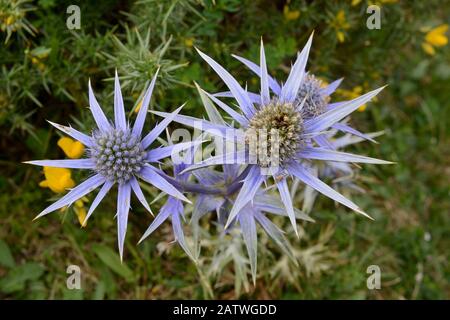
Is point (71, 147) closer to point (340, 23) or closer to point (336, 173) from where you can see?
point (336, 173)

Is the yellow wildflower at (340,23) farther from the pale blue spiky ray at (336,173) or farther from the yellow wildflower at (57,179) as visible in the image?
the yellow wildflower at (57,179)

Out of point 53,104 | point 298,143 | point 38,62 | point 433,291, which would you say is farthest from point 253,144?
point 433,291

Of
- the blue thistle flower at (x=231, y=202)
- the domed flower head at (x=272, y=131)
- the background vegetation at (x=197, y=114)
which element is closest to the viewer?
the domed flower head at (x=272, y=131)

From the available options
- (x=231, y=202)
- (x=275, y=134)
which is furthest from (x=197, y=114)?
(x=275, y=134)

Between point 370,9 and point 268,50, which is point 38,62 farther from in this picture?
point 370,9

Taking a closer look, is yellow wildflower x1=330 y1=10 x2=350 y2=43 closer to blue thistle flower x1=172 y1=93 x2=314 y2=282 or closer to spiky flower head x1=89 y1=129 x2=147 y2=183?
blue thistle flower x1=172 y1=93 x2=314 y2=282

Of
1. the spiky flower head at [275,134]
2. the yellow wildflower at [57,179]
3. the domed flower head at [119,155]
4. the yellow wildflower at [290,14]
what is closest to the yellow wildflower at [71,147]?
the yellow wildflower at [57,179]

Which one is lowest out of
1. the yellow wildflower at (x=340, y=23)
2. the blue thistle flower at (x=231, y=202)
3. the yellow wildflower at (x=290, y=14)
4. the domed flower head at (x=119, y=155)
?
the blue thistle flower at (x=231, y=202)
